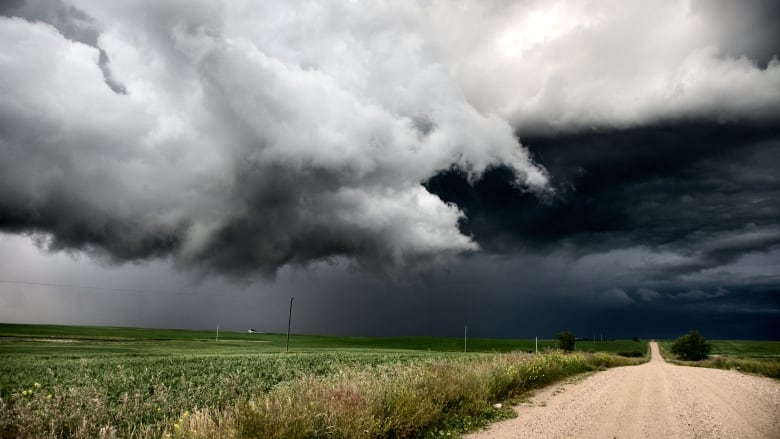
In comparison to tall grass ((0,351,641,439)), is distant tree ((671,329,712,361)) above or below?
below

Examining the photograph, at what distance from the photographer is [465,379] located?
14055 millimetres

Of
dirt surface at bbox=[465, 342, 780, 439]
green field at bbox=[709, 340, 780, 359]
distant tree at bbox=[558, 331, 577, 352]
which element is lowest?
green field at bbox=[709, 340, 780, 359]

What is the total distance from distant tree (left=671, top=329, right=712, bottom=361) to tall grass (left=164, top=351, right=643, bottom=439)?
279 feet

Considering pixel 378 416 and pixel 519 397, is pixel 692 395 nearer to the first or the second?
pixel 519 397

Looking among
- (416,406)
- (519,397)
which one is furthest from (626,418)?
(416,406)

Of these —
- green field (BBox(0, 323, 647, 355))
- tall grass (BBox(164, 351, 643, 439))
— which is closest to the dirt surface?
tall grass (BBox(164, 351, 643, 439))

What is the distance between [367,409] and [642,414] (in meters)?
9.29

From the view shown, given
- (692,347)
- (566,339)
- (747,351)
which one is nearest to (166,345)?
(566,339)

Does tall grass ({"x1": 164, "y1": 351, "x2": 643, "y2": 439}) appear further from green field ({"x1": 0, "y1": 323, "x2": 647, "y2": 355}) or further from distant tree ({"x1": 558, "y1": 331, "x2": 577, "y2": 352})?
distant tree ({"x1": 558, "y1": 331, "x2": 577, "y2": 352})

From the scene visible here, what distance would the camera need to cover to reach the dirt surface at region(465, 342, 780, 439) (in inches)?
419

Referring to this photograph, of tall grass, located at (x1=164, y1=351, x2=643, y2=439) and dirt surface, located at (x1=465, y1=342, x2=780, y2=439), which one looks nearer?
tall grass, located at (x1=164, y1=351, x2=643, y2=439)

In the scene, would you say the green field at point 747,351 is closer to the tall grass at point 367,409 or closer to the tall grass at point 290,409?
the tall grass at point 367,409

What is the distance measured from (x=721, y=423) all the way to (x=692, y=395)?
6.91 m

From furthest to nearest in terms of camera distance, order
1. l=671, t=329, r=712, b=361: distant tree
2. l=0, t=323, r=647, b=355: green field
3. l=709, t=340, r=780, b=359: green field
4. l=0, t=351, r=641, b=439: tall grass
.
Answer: l=709, t=340, r=780, b=359: green field, l=671, t=329, r=712, b=361: distant tree, l=0, t=323, r=647, b=355: green field, l=0, t=351, r=641, b=439: tall grass
